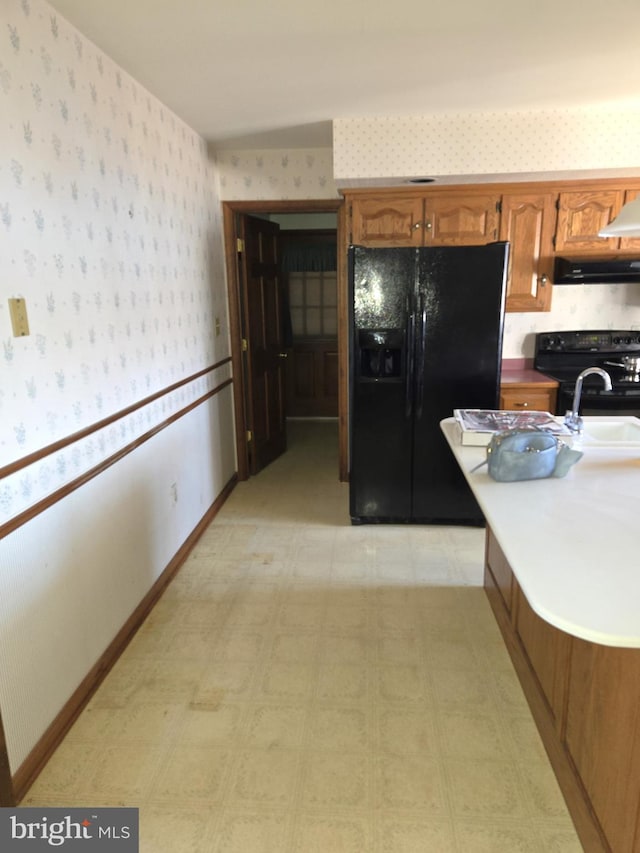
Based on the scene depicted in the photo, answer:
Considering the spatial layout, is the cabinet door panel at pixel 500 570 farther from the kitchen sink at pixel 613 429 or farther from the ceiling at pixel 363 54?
the ceiling at pixel 363 54

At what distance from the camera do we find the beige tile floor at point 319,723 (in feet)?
5.32

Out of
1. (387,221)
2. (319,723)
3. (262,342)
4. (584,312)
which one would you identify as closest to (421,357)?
(387,221)

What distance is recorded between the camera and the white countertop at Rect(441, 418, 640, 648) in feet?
3.50

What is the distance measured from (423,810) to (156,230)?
2662 mm

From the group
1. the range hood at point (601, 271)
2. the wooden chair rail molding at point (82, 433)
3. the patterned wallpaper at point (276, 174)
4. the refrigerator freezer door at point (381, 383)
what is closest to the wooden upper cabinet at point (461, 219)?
the range hood at point (601, 271)

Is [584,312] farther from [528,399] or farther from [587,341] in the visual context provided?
[528,399]

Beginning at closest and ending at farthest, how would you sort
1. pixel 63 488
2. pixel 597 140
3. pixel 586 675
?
pixel 586 675, pixel 63 488, pixel 597 140

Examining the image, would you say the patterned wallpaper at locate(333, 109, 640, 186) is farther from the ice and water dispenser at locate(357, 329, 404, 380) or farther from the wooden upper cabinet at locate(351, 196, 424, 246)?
the ice and water dispenser at locate(357, 329, 404, 380)

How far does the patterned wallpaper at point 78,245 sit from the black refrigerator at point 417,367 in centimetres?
109

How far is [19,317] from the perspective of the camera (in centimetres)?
172

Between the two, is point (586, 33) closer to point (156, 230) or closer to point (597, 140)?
point (597, 140)

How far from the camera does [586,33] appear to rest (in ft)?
7.07

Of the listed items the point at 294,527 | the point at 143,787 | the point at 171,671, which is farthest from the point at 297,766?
the point at 294,527

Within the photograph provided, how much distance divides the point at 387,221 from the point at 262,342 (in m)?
1.42
